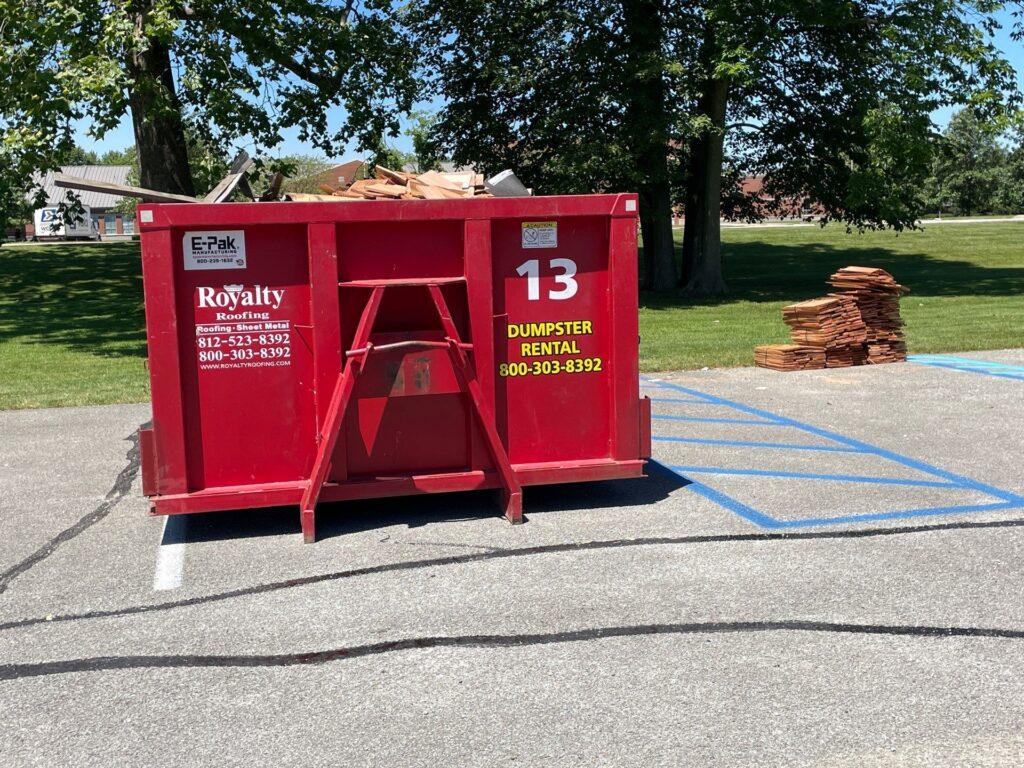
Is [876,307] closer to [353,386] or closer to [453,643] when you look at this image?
[353,386]

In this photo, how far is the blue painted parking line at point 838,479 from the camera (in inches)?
275

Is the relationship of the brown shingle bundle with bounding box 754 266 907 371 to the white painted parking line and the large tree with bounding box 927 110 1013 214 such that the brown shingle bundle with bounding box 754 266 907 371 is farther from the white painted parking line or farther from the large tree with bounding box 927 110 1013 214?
the large tree with bounding box 927 110 1013 214

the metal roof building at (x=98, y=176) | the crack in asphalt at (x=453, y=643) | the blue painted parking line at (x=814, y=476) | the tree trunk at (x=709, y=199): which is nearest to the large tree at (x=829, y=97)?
the tree trunk at (x=709, y=199)

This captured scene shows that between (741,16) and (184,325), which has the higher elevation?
(741,16)

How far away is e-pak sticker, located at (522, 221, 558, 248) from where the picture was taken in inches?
279

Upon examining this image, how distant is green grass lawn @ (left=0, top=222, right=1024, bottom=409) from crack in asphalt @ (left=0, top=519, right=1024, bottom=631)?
7.48 metres

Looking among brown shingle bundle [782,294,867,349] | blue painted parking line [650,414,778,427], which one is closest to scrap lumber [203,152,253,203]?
blue painted parking line [650,414,778,427]

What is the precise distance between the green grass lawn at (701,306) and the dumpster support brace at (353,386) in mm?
6724

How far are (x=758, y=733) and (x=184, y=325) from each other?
420 cm

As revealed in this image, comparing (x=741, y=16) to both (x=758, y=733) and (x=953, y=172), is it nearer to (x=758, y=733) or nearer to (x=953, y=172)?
(x=758, y=733)

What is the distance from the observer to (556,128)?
87.7ft

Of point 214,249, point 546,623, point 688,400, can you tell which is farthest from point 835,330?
point 546,623

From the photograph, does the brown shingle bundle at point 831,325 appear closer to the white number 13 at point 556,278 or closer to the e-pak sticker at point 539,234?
the white number 13 at point 556,278

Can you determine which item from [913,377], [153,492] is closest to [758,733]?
[153,492]
